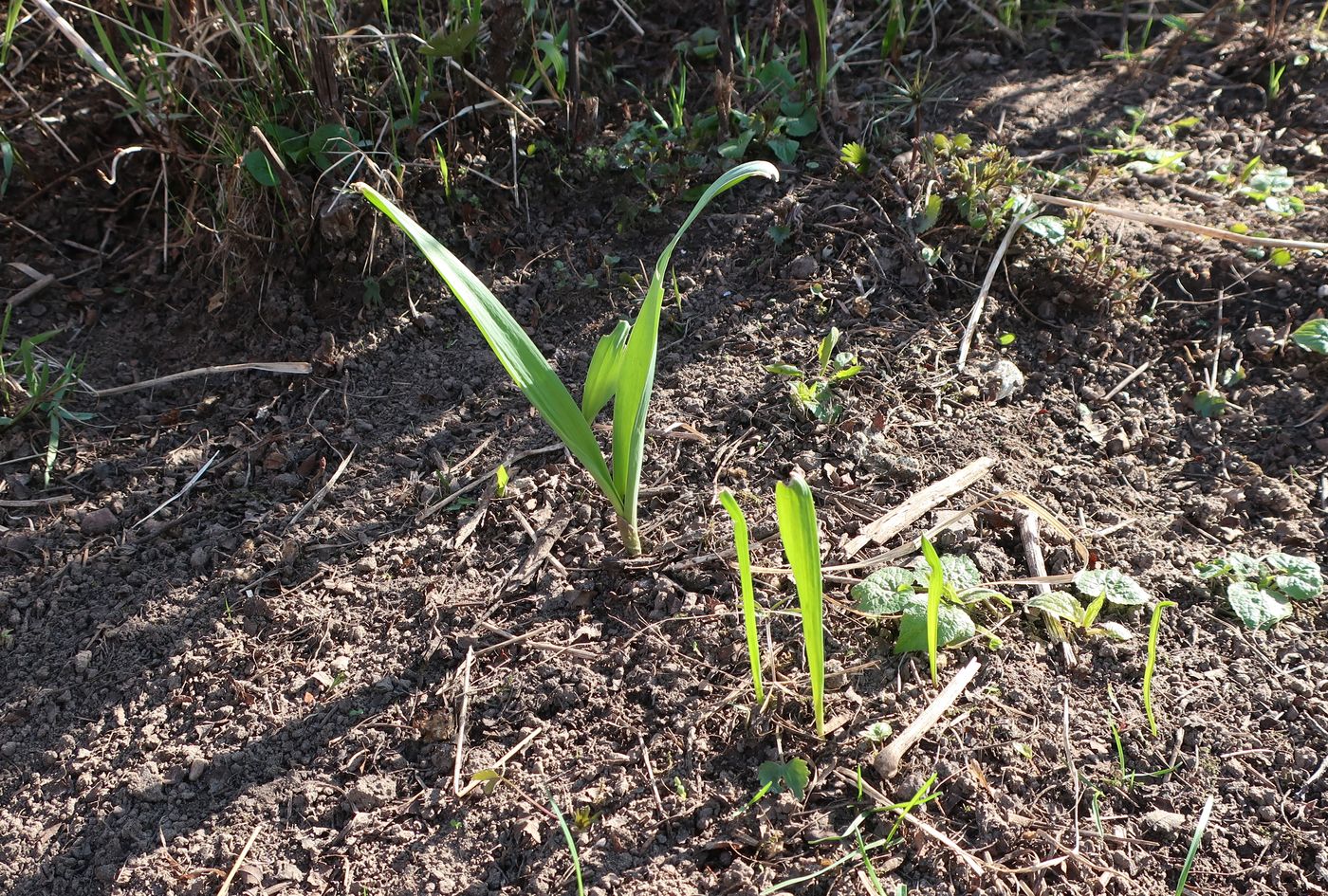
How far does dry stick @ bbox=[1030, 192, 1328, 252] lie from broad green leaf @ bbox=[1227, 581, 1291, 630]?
0.85 metres

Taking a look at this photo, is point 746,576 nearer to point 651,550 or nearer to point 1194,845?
point 651,550

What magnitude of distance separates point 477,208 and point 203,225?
60 cm

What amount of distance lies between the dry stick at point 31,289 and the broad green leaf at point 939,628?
6.81 ft

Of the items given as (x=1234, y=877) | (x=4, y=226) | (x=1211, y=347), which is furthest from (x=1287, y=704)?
(x=4, y=226)

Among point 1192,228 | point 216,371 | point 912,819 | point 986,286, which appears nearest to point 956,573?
point 912,819

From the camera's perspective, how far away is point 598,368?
1484 mm

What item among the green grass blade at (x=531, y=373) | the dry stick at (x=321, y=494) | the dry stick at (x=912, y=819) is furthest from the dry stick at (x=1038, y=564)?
the dry stick at (x=321, y=494)

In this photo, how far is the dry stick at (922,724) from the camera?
1392 millimetres

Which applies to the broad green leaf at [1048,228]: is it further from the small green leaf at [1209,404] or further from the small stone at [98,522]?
the small stone at [98,522]

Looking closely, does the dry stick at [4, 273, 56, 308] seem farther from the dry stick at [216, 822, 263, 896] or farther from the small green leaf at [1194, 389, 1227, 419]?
the small green leaf at [1194, 389, 1227, 419]

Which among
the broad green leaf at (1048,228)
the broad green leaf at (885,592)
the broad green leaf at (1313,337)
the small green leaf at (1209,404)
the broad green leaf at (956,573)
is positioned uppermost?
the broad green leaf at (1048,228)

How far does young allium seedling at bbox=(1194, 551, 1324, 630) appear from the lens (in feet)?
5.15

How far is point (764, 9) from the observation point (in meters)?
2.63

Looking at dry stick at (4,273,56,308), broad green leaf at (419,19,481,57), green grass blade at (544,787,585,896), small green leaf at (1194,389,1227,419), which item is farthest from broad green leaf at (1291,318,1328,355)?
dry stick at (4,273,56,308)
